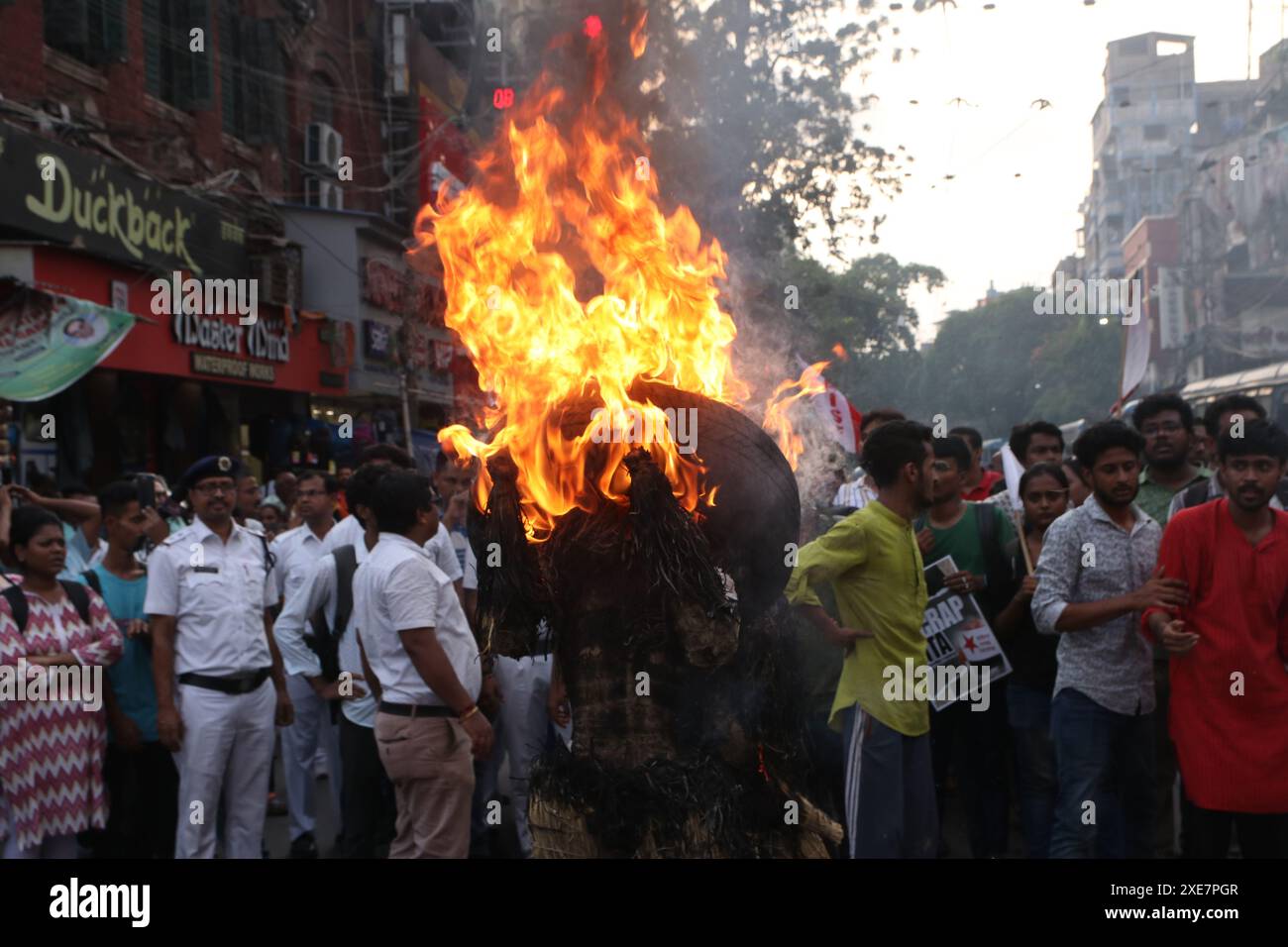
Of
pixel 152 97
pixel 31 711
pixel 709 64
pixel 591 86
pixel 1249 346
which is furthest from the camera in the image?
pixel 1249 346

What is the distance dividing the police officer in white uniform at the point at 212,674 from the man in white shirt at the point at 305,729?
1148 mm

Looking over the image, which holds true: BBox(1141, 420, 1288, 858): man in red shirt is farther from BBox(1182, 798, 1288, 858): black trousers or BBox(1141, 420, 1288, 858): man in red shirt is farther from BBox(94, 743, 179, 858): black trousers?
BBox(94, 743, 179, 858): black trousers

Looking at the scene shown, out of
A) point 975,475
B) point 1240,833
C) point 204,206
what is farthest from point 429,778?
point 204,206

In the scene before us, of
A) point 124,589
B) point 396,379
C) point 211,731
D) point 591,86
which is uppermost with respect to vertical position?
point 396,379

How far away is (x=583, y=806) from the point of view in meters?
3.98

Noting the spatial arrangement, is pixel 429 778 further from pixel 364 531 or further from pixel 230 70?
pixel 230 70

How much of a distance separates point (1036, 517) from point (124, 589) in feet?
16.0

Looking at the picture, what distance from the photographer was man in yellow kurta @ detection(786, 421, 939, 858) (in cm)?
525

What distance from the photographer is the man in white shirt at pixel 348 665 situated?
6.16 metres

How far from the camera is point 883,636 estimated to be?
211 inches

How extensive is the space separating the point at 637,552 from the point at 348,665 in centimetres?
320

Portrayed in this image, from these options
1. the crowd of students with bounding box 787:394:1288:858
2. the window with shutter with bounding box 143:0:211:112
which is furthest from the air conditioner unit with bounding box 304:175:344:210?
the crowd of students with bounding box 787:394:1288:858
